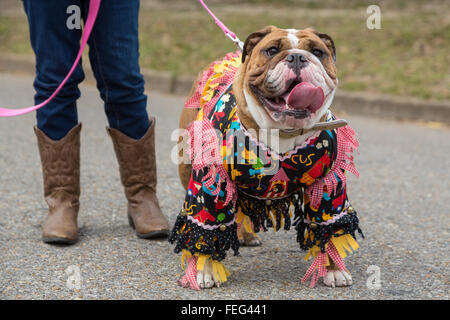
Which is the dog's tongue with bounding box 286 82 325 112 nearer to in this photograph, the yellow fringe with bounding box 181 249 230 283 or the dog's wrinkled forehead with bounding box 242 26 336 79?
the dog's wrinkled forehead with bounding box 242 26 336 79

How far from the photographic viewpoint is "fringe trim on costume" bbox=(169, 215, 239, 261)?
7.55ft

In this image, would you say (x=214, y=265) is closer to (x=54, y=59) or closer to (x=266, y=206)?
(x=266, y=206)

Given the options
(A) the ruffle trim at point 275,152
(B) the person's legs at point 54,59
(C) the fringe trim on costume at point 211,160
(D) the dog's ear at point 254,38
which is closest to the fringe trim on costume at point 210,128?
(C) the fringe trim on costume at point 211,160

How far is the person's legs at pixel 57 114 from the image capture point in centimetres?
269

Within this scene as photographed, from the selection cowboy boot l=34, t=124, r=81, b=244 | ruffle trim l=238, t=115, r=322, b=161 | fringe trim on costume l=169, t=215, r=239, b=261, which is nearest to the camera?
ruffle trim l=238, t=115, r=322, b=161

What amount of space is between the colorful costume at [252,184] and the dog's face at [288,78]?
0.46 ft

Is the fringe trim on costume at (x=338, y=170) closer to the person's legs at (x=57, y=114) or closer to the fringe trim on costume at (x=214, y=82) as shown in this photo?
the fringe trim on costume at (x=214, y=82)

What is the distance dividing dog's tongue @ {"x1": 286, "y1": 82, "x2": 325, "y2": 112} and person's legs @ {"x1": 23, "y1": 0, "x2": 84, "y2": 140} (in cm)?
120

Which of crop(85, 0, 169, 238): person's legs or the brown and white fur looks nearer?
the brown and white fur

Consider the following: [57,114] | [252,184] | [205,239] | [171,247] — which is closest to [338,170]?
[252,184]

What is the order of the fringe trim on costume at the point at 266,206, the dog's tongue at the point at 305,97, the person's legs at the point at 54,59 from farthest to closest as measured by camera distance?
the person's legs at the point at 54,59 < the fringe trim on costume at the point at 266,206 < the dog's tongue at the point at 305,97

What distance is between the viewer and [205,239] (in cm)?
230

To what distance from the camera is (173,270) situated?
8.26ft

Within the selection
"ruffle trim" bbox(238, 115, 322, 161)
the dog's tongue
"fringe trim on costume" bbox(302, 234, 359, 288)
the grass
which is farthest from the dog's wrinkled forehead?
the grass
